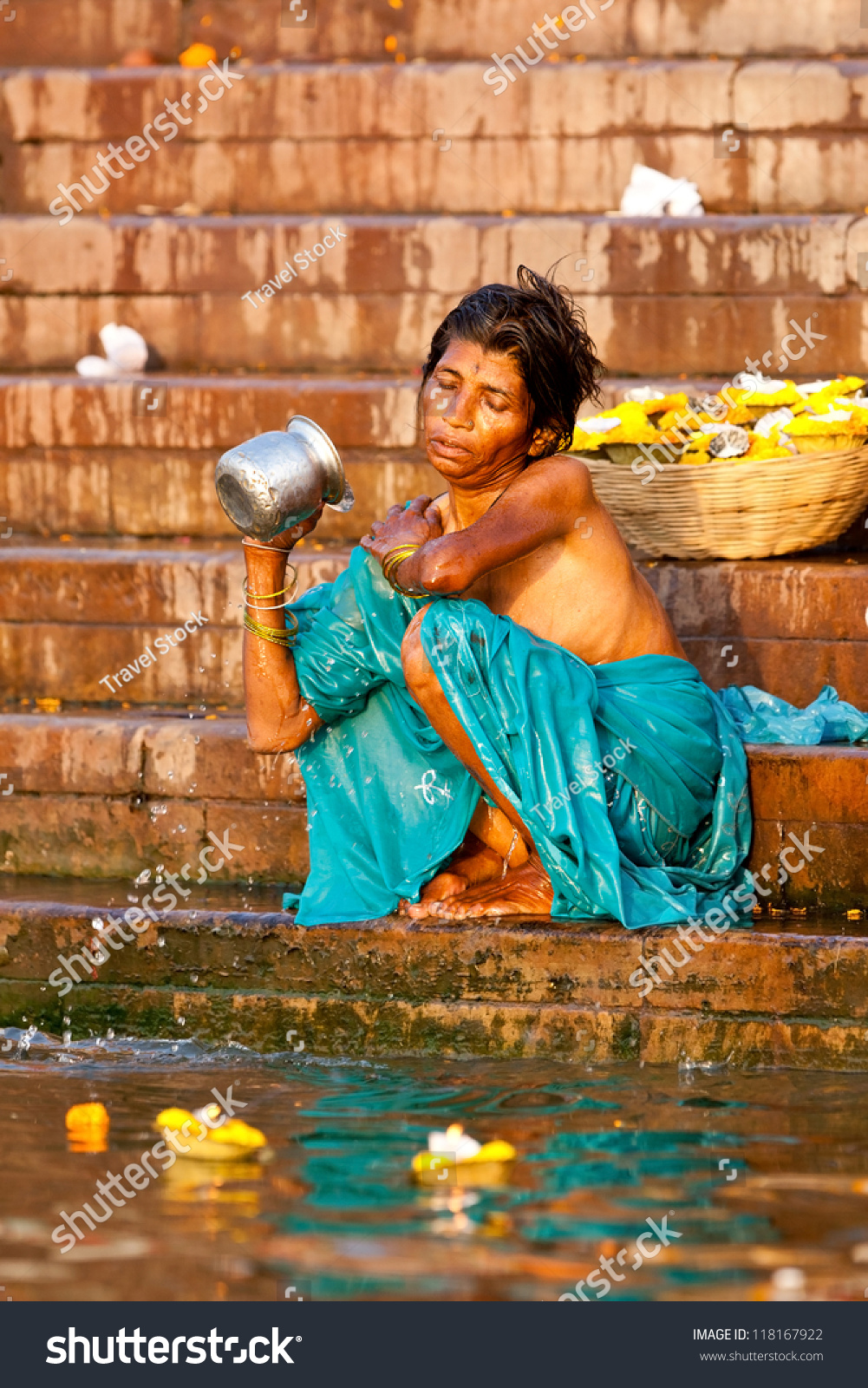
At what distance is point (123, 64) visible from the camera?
28.3 feet

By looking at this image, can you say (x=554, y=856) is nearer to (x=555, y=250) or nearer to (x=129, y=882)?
(x=129, y=882)

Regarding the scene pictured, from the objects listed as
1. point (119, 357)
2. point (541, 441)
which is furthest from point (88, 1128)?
point (119, 357)

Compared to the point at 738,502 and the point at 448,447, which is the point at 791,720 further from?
the point at 448,447

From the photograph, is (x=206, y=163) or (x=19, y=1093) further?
(x=206, y=163)

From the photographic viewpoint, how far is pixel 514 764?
13.5 ft

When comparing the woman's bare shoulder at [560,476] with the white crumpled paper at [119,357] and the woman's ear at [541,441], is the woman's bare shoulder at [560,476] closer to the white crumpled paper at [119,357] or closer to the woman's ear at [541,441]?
the woman's ear at [541,441]

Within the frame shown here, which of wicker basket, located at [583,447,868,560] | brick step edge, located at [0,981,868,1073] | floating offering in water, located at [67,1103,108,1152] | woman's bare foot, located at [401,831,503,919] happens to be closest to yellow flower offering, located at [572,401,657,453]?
wicker basket, located at [583,447,868,560]

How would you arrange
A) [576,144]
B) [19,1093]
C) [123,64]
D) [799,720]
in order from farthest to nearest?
1. [123,64]
2. [576,144]
3. [799,720]
4. [19,1093]

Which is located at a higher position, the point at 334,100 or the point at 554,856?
the point at 334,100

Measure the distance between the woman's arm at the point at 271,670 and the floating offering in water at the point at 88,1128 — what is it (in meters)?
1.14

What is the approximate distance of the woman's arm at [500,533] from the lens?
4078 millimetres

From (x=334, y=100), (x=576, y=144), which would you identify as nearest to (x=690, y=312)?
(x=576, y=144)

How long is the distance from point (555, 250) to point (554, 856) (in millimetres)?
3711

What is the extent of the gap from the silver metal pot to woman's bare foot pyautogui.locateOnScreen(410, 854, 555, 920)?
964mm
